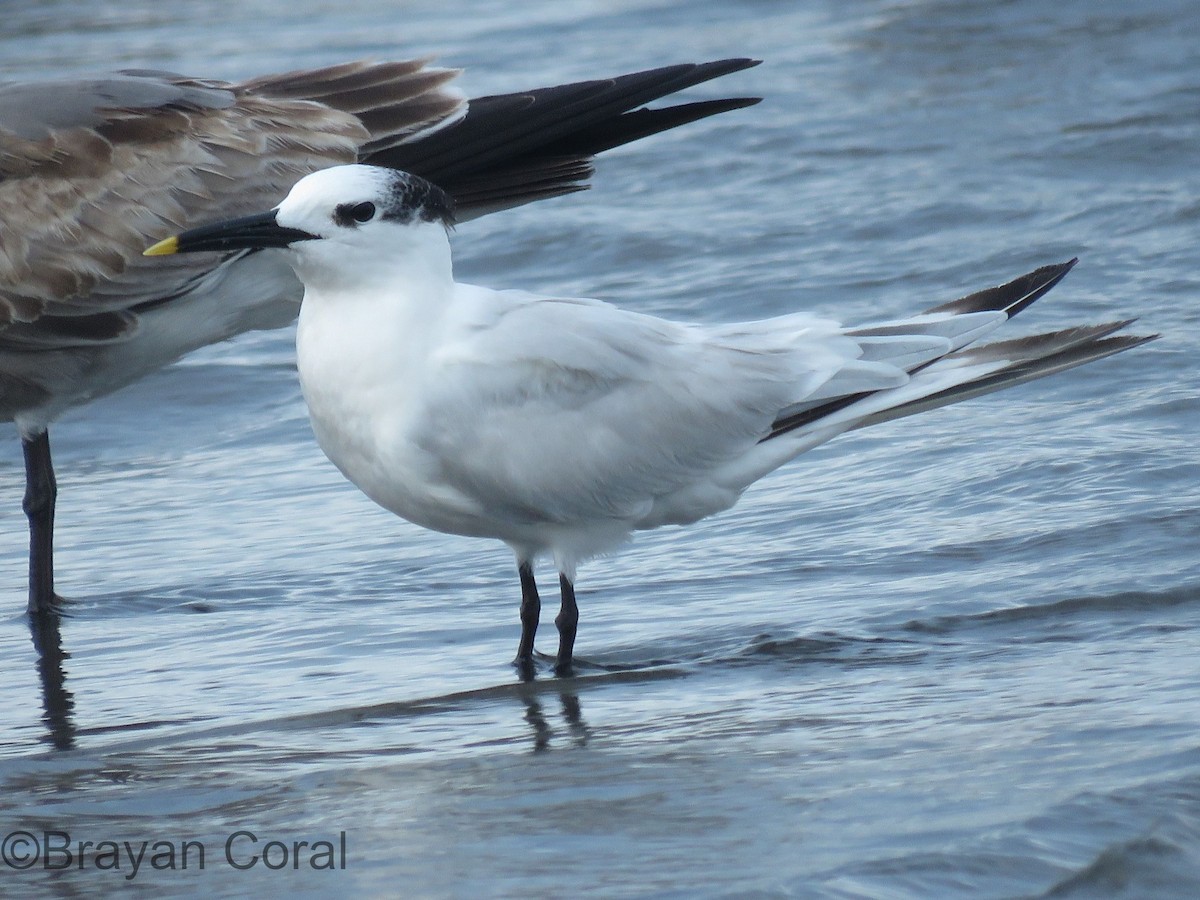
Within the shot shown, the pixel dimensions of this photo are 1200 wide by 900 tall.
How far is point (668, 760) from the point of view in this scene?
407 centimetres

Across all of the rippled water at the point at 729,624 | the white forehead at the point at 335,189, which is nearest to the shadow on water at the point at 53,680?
the rippled water at the point at 729,624

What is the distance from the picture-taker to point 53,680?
5.02 metres

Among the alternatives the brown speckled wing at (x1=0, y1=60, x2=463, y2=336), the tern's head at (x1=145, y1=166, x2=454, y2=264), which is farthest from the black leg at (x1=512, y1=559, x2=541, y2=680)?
the brown speckled wing at (x1=0, y1=60, x2=463, y2=336)

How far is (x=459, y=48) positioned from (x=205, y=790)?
9.64 metres

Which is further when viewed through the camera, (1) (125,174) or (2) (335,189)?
(1) (125,174)

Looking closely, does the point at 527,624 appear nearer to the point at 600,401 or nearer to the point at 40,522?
the point at 600,401

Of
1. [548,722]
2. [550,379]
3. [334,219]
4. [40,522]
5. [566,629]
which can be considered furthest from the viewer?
[40,522]

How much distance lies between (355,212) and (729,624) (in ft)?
4.67

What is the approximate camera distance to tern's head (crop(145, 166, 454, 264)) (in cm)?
454

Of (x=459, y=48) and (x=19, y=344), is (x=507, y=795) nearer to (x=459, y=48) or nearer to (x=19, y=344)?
(x=19, y=344)

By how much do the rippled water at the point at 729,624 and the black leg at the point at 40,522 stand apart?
0.11 m

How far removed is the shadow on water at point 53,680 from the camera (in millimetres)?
4559

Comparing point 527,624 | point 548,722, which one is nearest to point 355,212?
point 527,624

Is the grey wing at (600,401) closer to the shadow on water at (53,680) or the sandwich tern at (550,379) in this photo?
the sandwich tern at (550,379)
